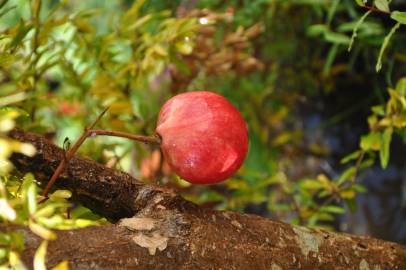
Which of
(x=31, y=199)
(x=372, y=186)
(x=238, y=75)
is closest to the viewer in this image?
(x=31, y=199)

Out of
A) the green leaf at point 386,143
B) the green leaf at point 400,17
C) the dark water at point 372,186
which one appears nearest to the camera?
the green leaf at point 400,17

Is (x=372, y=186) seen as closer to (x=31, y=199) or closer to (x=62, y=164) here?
(x=62, y=164)

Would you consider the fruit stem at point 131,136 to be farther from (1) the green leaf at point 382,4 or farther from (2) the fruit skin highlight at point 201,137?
(1) the green leaf at point 382,4

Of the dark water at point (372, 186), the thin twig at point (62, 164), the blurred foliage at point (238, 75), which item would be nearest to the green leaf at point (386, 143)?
the blurred foliage at point (238, 75)

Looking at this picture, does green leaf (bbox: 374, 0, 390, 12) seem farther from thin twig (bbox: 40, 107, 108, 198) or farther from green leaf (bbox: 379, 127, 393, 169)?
thin twig (bbox: 40, 107, 108, 198)

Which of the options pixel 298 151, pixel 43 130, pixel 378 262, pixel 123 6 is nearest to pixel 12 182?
pixel 43 130

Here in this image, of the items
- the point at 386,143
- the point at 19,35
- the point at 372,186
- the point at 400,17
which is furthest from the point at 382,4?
the point at 372,186

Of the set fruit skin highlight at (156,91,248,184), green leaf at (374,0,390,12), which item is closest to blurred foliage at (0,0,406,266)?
green leaf at (374,0,390,12)
